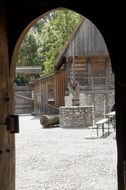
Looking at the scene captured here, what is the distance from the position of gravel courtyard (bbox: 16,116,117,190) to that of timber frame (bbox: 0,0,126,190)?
3.77 meters

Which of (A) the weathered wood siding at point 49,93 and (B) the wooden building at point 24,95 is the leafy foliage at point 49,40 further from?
(A) the weathered wood siding at point 49,93

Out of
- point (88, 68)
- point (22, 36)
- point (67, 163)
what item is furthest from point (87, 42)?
point (22, 36)

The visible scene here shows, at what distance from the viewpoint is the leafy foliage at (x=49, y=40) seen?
41594 millimetres

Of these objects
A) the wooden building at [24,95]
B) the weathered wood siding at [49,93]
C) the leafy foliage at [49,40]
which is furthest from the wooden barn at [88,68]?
the leafy foliage at [49,40]

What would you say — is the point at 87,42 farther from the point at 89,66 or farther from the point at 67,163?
the point at 67,163

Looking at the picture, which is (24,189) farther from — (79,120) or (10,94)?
(79,120)

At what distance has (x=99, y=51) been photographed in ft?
89.9

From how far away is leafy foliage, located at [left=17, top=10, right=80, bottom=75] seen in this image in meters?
41.6

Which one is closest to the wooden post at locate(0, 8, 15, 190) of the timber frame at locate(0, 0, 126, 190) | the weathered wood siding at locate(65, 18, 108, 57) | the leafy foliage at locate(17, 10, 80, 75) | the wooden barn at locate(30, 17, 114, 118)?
the timber frame at locate(0, 0, 126, 190)

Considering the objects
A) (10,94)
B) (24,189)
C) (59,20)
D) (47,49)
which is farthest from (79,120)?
(47,49)

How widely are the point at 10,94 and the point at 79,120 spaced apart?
17.8 m

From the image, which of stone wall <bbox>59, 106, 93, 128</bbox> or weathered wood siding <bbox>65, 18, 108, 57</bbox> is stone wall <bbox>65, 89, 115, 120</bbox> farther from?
stone wall <bbox>59, 106, 93, 128</bbox>

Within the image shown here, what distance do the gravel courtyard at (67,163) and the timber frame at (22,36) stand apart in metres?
3.77

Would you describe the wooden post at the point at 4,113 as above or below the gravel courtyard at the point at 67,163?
above
